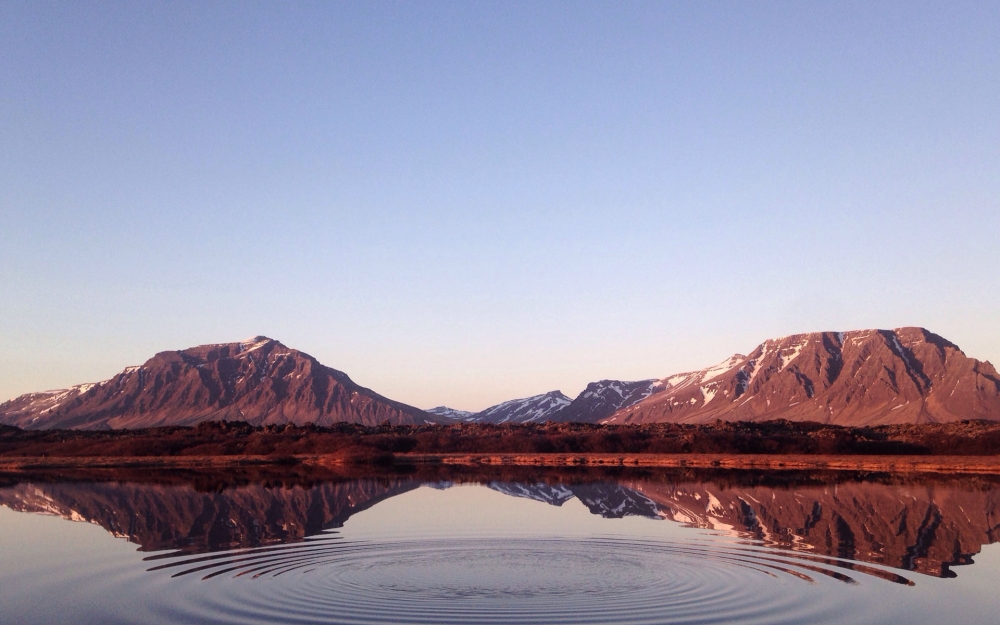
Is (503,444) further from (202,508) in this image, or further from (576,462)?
(202,508)

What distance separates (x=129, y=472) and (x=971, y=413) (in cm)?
19424

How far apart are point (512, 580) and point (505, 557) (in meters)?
3.64

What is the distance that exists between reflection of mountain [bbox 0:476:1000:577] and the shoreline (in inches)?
666

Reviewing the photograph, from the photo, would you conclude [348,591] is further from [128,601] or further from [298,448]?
[298,448]

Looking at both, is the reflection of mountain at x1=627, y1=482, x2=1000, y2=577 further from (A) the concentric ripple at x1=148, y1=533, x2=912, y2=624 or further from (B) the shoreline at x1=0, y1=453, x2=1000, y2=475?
(B) the shoreline at x1=0, y1=453, x2=1000, y2=475

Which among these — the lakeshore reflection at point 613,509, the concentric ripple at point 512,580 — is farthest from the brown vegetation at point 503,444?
the concentric ripple at point 512,580

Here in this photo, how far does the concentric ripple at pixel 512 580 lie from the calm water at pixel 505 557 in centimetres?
7

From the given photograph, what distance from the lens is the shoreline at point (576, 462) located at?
61781 millimetres

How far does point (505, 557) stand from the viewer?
2273 cm

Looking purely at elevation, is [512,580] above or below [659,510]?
below

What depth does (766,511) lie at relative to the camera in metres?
32.8

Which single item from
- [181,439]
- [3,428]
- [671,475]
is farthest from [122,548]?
[3,428]

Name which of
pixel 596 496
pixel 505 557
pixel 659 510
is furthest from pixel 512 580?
pixel 596 496

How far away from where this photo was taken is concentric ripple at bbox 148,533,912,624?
15461mm
